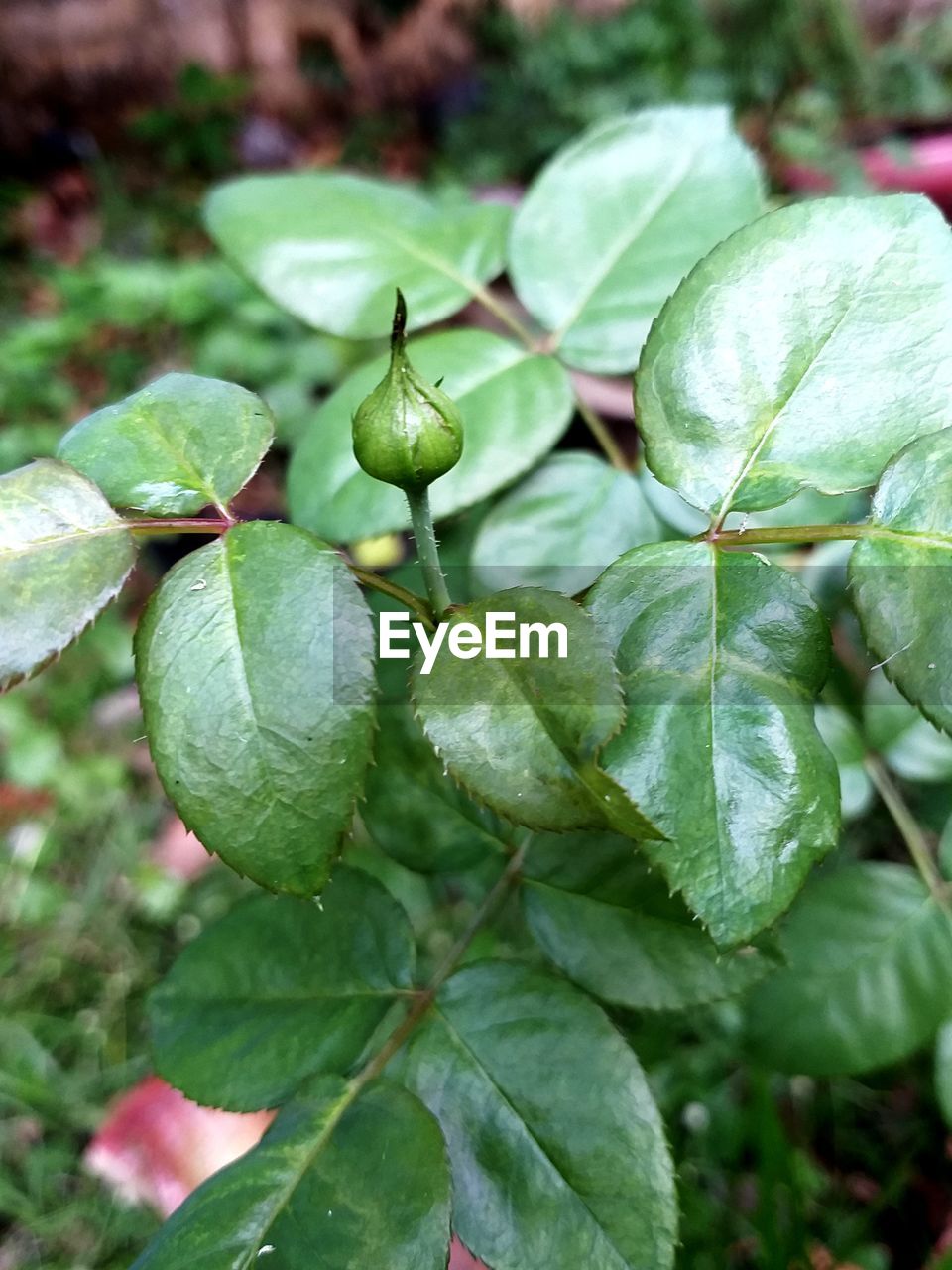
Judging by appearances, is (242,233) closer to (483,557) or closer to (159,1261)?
(483,557)

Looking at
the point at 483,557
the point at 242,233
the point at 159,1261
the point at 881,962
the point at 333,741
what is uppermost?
the point at 242,233

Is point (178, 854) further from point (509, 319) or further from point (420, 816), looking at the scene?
point (509, 319)

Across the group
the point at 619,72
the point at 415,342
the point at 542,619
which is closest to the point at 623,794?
the point at 542,619

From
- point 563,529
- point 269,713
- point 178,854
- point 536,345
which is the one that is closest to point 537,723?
point 269,713

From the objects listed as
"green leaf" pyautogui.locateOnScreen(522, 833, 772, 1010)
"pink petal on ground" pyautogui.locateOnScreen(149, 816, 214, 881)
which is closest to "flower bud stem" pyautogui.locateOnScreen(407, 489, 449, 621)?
"green leaf" pyautogui.locateOnScreen(522, 833, 772, 1010)

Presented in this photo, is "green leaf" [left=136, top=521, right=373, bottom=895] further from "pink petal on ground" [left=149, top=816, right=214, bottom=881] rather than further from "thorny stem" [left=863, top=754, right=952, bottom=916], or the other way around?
"pink petal on ground" [left=149, top=816, right=214, bottom=881]

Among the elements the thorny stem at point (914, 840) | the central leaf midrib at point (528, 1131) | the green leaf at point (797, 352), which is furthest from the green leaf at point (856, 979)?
the green leaf at point (797, 352)
